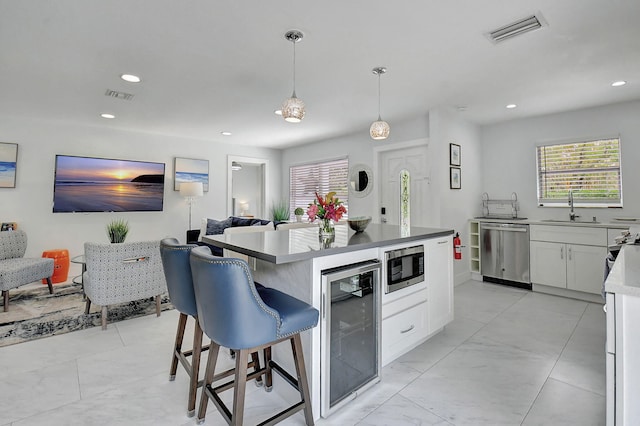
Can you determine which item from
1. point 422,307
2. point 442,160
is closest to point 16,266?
point 422,307

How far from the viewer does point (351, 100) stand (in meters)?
3.81

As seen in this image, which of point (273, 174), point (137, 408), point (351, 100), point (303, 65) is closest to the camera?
point (137, 408)

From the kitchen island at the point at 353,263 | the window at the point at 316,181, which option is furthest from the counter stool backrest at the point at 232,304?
the window at the point at 316,181

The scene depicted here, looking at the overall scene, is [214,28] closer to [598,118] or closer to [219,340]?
[219,340]

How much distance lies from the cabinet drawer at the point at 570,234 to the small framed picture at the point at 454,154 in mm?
1269

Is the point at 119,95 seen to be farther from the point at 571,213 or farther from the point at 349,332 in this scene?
the point at 571,213

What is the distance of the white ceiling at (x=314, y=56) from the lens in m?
2.05

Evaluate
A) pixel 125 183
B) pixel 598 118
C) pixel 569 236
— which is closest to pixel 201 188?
pixel 125 183

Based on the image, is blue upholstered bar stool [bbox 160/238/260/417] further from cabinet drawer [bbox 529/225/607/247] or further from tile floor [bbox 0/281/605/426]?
cabinet drawer [bbox 529/225/607/247]

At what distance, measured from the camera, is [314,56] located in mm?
2660

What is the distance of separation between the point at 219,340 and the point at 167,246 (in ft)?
2.23

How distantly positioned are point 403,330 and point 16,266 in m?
4.13

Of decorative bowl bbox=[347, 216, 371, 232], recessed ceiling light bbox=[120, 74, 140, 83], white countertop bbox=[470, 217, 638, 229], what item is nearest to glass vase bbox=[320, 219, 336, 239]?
decorative bowl bbox=[347, 216, 371, 232]

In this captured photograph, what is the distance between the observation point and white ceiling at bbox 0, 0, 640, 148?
2.05 m
